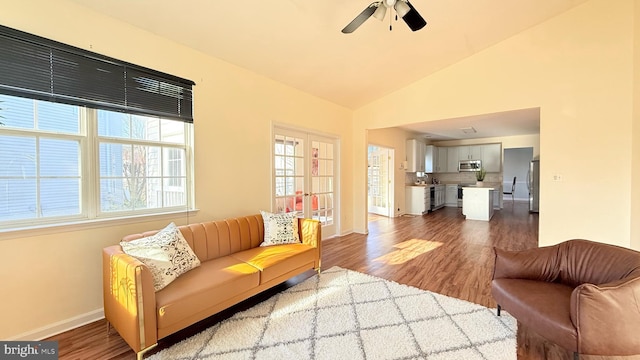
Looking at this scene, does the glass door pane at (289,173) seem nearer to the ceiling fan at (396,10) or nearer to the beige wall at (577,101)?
the ceiling fan at (396,10)

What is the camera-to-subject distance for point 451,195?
31.1 ft

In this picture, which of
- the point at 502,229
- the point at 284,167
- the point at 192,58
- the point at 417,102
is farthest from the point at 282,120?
the point at 502,229

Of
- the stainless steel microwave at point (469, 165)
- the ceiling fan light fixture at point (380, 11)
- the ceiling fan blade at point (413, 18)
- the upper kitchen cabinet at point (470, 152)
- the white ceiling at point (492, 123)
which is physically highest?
the ceiling fan light fixture at point (380, 11)

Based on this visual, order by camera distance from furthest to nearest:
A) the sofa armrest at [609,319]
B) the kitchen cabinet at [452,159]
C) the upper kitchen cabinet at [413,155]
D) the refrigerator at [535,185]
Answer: the kitchen cabinet at [452,159], the upper kitchen cabinet at [413,155], the refrigerator at [535,185], the sofa armrest at [609,319]

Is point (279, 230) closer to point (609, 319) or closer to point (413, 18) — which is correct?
point (413, 18)

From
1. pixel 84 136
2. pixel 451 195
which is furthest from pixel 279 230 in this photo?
pixel 451 195

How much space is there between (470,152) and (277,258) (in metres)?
8.43

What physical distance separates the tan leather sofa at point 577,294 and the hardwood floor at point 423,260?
37 centimetres

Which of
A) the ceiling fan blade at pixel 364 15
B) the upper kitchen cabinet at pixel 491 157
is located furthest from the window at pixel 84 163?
the upper kitchen cabinet at pixel 491 157

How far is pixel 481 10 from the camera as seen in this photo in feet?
9.97

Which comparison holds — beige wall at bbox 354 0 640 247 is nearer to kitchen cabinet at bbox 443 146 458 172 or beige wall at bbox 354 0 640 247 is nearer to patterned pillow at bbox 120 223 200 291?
patterned pillow at bbox 120 223 200 291

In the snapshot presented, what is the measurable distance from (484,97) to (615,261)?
2859 mm

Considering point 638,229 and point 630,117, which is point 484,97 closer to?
point 630,117

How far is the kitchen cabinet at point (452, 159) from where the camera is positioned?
9.09m
